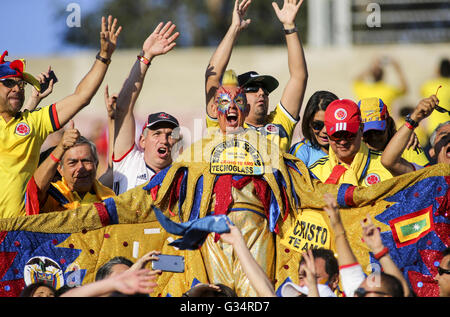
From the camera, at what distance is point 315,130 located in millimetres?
6922

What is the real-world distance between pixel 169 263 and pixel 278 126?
1.64m

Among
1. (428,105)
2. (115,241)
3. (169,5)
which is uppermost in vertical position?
(169,5)

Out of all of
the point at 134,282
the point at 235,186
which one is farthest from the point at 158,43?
the point at 134,282

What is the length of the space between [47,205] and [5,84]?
0.95 m

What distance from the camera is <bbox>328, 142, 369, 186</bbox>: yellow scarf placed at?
6.06 m

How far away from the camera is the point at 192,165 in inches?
227

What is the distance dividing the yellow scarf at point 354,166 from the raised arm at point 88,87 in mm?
1839

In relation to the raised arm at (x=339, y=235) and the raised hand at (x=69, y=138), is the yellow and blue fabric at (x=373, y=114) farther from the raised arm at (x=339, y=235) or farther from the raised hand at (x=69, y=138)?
the raised hand at (x=69, y=138)


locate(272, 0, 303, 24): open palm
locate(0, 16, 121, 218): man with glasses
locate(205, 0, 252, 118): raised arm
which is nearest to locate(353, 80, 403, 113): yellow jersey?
locate(272, 0, 303, 24): open palm

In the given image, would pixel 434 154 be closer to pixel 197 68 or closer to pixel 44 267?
pixel 44 267

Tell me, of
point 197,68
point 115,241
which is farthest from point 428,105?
point 197,68

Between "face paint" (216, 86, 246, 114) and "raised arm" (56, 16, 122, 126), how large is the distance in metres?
0.94

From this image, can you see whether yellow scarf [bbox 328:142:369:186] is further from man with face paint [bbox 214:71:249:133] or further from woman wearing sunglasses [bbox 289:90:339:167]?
man with face paint [bbox 214:71:249:133]

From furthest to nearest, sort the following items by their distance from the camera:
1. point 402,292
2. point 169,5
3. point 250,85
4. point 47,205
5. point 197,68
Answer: point 169,5
point 197,68
point 250,85
point 47,205
point 402,292
